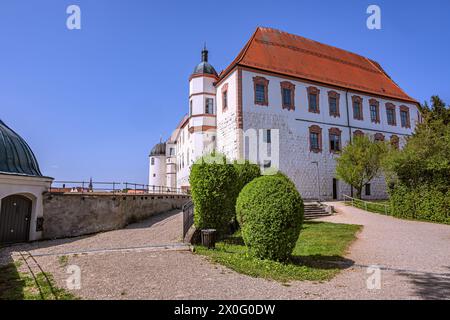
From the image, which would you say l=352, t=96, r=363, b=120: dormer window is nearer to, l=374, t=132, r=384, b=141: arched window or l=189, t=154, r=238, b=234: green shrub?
l=374, t=132, r=384, b=141: arched window

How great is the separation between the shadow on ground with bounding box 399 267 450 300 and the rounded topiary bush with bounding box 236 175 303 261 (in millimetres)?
2970

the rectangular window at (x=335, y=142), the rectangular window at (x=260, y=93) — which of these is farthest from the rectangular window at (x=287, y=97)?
the rectangular window at (x=335, y=142)

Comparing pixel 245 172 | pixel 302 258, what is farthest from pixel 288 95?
pixel 302 258

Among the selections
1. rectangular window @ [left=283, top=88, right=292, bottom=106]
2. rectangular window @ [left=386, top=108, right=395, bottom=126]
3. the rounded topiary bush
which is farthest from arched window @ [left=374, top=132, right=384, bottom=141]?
the rounded topiary bush

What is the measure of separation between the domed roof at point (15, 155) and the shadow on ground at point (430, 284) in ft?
56.8

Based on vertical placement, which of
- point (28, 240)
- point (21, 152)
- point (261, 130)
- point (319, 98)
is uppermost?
point (319, 98)

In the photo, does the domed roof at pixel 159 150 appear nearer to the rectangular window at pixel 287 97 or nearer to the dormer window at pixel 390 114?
the rectangular window at pixel 287 97

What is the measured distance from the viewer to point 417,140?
18.3m

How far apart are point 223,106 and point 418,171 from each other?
54.1 ft

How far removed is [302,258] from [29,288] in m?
7.45

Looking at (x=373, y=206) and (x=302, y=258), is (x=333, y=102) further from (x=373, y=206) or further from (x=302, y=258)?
(x=302, y=258)

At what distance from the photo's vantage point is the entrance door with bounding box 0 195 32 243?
556 inches
